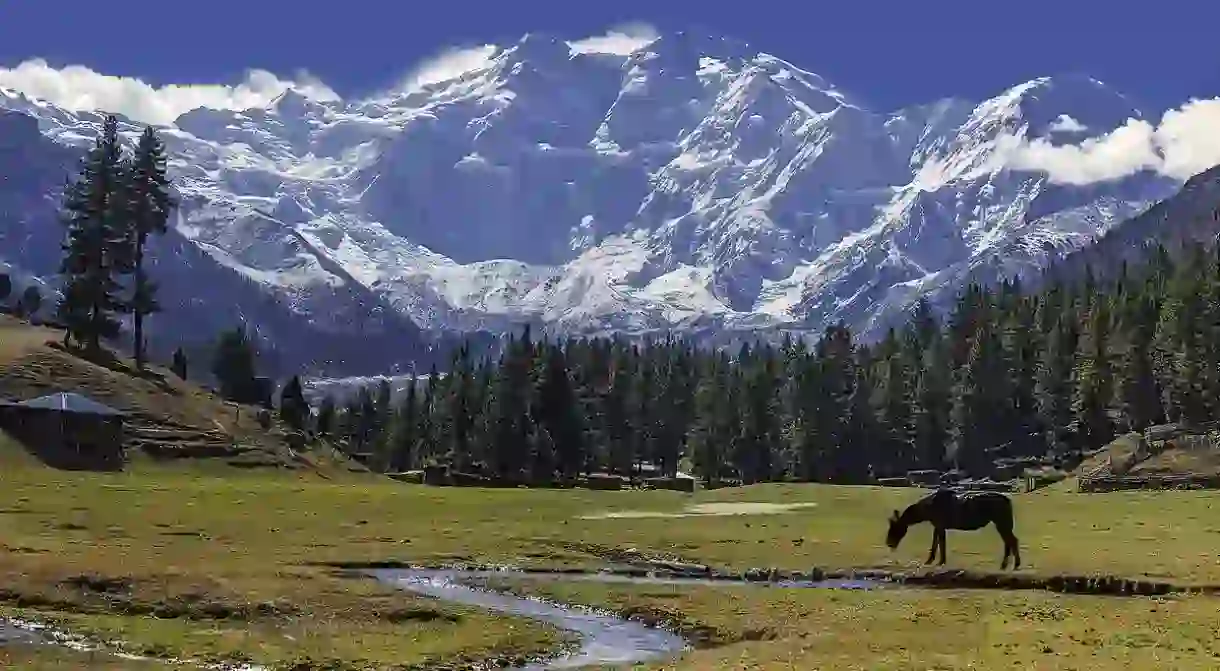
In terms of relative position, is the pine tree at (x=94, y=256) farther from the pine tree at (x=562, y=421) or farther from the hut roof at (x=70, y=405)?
the pine tree at (x=562, y=421)

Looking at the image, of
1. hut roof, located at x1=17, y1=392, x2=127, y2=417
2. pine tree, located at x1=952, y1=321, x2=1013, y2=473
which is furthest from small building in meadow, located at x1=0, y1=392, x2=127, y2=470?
pine tree, located at x1=952, y1=321, x2=1013, y2=473

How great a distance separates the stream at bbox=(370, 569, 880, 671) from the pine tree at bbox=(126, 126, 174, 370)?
8991 centimetres

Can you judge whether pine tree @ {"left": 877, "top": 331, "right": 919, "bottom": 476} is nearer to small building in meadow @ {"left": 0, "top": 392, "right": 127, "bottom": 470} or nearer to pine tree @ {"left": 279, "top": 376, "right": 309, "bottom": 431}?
pine tree @ {"left": 279, "top": 376, "right": 309, "bottom": 431}

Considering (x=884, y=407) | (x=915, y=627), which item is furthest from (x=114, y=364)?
(x=915, y=627)

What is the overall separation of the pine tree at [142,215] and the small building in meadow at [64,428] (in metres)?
26.0

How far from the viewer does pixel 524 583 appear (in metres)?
50.0

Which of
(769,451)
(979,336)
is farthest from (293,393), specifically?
(979,336)

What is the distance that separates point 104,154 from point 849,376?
106 meters

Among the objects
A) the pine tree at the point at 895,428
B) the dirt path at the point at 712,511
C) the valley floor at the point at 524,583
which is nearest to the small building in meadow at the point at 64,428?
the valley floor at the point at 524,583

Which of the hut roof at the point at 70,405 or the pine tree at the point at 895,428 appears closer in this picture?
the hut roof at the point at 70,405

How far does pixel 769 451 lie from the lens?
592 feet

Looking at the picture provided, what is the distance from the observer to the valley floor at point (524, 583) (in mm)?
32594

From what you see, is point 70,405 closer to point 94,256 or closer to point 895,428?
point 94,256

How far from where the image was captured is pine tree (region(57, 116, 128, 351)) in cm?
13038
